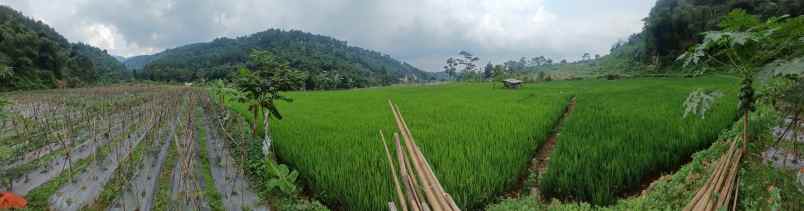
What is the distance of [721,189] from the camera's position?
1.50 meters

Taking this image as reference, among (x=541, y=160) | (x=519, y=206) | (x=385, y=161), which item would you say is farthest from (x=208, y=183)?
(x=541, y=160)

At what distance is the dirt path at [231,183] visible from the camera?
2416mm

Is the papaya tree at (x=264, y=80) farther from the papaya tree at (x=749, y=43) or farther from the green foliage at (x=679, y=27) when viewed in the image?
the green foliage at (x=679, y=27)

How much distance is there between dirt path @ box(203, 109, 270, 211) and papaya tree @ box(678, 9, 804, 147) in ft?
9.49

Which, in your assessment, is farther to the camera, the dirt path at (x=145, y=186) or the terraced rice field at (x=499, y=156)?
the terraced rice field at (x=499, y=156)

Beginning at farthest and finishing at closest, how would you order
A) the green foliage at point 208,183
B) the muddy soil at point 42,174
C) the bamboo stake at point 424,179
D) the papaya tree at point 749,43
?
1. the muddy soil at point 42,174
2. the green foliage at point 208,183
3. the papaya tree at point 749,43
4. the bamboo stake at point 424,179

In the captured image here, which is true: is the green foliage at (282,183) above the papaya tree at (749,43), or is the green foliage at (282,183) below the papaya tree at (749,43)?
below

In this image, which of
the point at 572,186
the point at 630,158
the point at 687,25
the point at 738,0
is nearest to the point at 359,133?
the point at 572,186

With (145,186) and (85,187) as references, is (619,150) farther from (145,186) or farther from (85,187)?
(85,187)

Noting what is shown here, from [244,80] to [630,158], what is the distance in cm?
419

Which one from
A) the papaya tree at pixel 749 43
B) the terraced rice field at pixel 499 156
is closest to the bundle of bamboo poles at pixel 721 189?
the papaya tree at pixel 749 43

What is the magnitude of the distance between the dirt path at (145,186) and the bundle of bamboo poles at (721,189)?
10.2ft

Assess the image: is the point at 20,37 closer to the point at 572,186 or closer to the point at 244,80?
the point at 244,80

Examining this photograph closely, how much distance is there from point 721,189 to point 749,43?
2.33 feet
